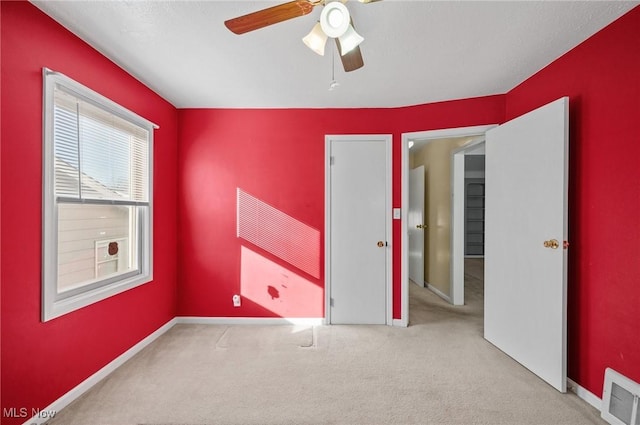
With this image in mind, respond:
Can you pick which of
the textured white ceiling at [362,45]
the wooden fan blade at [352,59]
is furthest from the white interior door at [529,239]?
the wooden fan blade at [352,59]

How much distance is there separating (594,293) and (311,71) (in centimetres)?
255

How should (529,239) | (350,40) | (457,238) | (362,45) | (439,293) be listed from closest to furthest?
(350,40) → (362,45) → (529,239) → (457,238) → (439,293)

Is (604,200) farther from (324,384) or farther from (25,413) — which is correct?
(25,413)

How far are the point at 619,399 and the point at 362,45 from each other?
267 centimetres

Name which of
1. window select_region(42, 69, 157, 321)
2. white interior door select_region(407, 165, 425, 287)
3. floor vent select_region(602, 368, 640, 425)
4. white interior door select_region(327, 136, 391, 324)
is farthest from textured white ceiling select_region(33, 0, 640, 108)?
floor vent select_region(602, 368, 640, 425)

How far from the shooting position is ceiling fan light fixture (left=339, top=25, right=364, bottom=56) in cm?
141

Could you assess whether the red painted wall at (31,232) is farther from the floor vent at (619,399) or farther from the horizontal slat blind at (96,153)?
the floor vent at (619,399)

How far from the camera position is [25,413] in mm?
1616

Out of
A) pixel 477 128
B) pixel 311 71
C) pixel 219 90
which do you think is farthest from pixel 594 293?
pixel 219 90

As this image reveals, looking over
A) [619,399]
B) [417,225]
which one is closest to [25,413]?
[619,399]

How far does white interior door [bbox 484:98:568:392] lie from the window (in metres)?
3.17

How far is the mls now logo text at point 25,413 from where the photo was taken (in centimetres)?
152

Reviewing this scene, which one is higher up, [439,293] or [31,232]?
[31,232]

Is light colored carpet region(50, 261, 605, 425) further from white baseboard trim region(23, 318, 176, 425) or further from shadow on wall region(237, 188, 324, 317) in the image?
shadow on wall region(237, 188, 324, 317)
